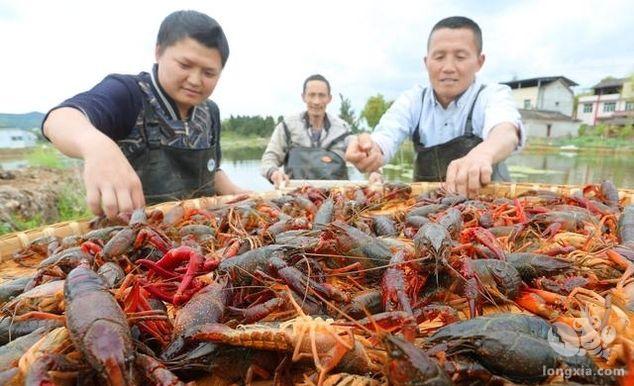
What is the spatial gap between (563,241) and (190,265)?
2.25 m

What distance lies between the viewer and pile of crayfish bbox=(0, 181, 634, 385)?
114 centimetres

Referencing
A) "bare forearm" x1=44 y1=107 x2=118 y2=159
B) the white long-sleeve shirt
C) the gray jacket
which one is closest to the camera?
"bare forearm" x1=44 y1=107 x2=118 y2=159

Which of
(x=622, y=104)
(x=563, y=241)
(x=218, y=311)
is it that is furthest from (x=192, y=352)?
(x=622, y=104)

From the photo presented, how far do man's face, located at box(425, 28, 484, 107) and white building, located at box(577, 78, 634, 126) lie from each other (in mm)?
46154

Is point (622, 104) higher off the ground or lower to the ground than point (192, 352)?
higher

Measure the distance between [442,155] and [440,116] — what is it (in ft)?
1.85

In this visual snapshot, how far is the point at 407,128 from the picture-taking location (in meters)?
5.45

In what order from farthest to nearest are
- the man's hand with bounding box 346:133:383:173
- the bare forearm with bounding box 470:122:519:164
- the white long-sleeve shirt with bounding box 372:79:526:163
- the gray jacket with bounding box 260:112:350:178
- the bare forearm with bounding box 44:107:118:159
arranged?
the gray jacket with bounding box 260:112:350:178 → the white long-sleeve shirt with bounding box 372:79:526:163 → the man's hand with bounding box 346:133:383:173 → the bare forearm with bounding box 470:122:519:164 → the bare forearm with bounding box 44:107:118:159

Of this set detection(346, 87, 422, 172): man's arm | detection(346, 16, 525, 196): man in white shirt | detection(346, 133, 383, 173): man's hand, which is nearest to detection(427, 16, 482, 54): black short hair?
detection(346, 16, 525, 196): man in white shirt

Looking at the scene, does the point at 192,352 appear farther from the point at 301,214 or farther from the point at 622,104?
the point at 622,104

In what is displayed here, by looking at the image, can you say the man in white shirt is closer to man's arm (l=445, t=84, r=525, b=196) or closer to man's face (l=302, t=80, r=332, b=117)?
man's arm (l=445, t=84, r=525, b=196)

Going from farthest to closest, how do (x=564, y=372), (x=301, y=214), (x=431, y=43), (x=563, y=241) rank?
1. (x=431, y=43)
2. (x=301, y=214)
3. (x=563, y=241)
4. (x=564, y=372)

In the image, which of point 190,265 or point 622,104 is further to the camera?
point 622,104

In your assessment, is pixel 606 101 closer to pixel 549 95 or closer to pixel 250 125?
pixel 549 95
